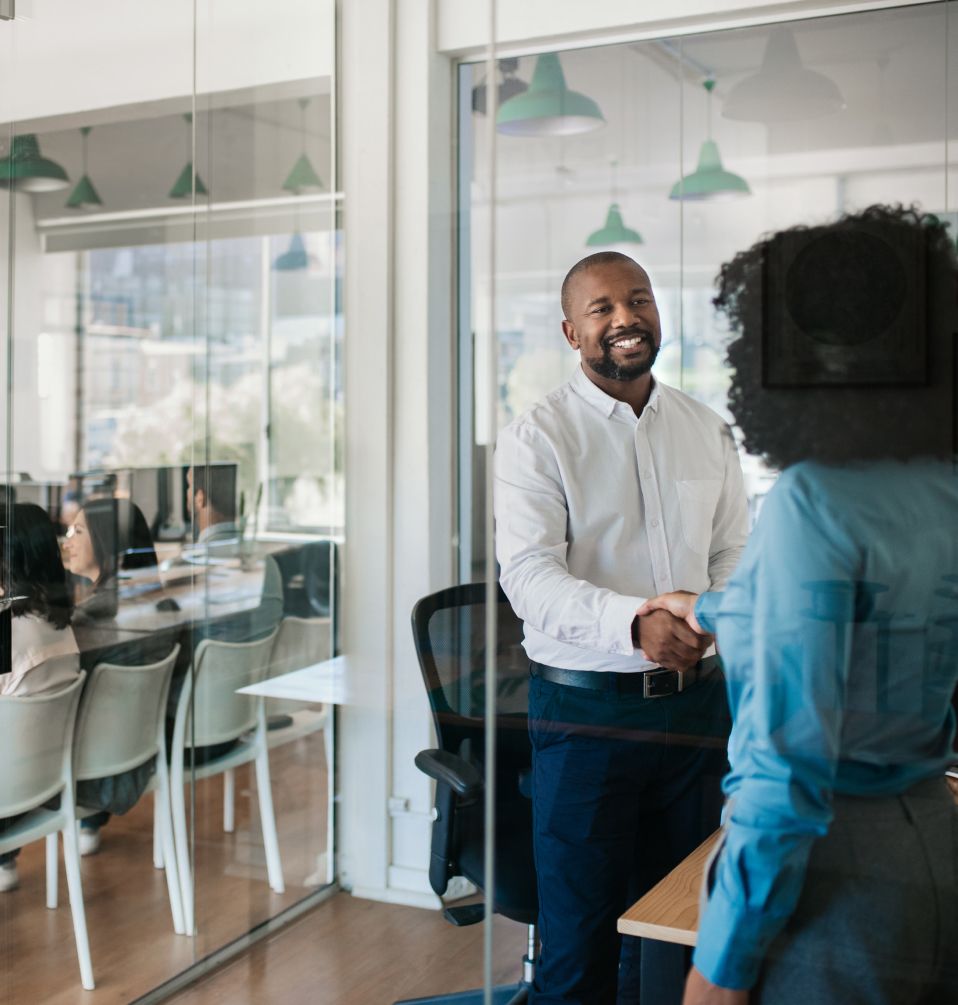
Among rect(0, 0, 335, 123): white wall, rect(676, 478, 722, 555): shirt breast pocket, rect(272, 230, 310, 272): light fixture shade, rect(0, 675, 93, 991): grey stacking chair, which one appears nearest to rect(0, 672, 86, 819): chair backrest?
rect(0, 675, 93, 991): grey stacking chair

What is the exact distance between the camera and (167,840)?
2943 millimetres

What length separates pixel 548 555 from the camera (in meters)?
2.17

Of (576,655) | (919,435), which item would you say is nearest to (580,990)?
(576,655)

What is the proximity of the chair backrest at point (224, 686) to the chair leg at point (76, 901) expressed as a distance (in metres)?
0.34

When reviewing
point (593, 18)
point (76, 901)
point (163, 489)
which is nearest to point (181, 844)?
point (76, 901)

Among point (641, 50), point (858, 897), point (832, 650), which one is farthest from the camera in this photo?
point (641, 50)

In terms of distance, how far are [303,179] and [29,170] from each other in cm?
63

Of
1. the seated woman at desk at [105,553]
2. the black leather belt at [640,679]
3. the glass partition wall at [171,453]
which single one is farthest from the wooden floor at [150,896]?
the black leather belt at [640,679]

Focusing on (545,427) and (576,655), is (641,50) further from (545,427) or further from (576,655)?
(576,655)

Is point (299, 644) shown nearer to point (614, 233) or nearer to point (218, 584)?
point (218, 584)

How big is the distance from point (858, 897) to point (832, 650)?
32 cm

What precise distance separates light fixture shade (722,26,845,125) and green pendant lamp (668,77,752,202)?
0.05m

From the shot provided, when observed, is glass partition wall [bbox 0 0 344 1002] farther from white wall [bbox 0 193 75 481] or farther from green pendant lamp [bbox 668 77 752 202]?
green pendant lamp [bbox 668 77 752 202]

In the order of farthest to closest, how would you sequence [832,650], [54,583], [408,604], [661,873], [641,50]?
1. [54,583]
2. [408,604]
3. [641,50]
4. [661,873]
5. [832,650]
